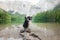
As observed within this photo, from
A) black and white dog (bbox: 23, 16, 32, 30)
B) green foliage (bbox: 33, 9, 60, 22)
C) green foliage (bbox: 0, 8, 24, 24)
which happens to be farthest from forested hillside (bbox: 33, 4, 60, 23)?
green foliage (bbox: 0, 8, 24, 24)

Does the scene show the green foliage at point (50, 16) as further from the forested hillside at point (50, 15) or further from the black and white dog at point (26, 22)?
the black and white dog at point (26, 22)

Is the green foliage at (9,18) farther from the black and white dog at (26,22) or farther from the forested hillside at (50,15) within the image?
the forested hillside at (50,15)

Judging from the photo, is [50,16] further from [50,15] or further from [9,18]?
[9,18]

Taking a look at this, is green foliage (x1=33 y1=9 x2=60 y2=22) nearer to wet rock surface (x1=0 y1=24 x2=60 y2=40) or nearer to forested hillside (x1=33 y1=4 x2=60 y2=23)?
forested hillside (x1=33 y1=4 x2=60 y2=23)

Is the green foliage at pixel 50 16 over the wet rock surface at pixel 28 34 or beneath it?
over

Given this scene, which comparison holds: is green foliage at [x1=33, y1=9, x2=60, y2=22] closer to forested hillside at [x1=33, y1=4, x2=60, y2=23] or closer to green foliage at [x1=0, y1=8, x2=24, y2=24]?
forested hillside at [x1=33, y1=4, x2=60, y2=23]

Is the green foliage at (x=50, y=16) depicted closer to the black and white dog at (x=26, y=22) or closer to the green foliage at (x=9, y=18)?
the black and white dog at (x=26, y=22)

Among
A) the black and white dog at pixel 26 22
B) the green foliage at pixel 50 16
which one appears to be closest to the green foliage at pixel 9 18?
the black and white dog at pixel 26 22

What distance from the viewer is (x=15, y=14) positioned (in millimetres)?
1715

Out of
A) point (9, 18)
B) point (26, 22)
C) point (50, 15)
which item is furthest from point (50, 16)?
point (9, 18)

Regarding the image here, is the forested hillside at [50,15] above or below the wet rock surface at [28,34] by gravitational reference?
above

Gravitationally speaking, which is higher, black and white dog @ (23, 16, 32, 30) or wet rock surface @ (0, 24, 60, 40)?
black and white dog @ (23, 16, 32, 30)

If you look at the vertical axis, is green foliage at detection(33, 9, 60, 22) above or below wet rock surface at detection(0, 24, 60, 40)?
above

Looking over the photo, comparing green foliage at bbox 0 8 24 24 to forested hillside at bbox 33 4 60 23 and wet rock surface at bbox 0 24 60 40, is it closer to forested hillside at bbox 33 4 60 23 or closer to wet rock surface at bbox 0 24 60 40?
wet rock surface at bbox 0 24 60 40
